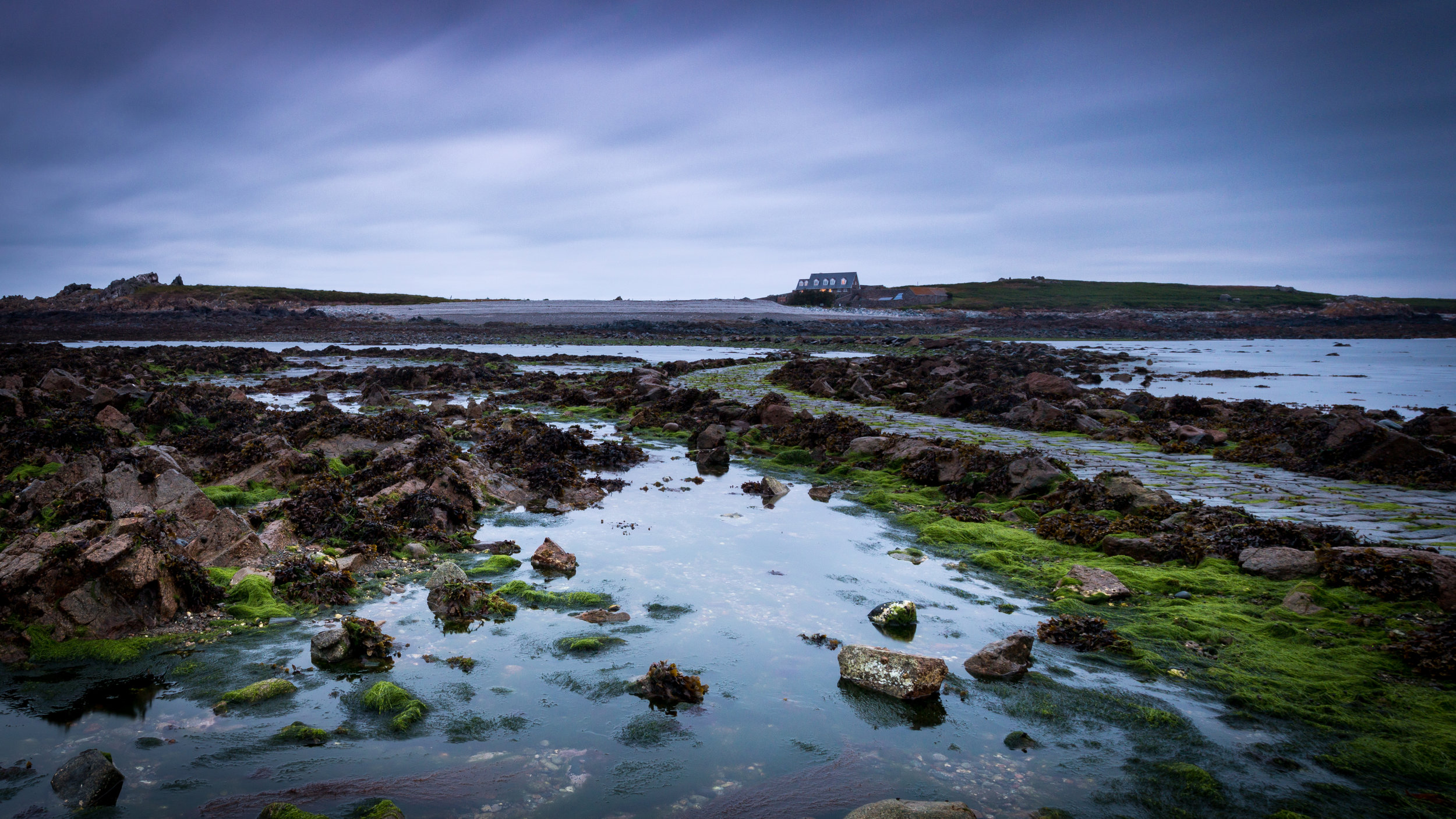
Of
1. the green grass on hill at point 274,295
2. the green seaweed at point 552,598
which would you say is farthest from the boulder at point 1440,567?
the green grass on hill at point 274,295

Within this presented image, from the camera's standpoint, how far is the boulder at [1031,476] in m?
10.0

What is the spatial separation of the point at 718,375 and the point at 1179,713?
78.2 feet

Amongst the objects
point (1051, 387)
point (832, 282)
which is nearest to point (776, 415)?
point (1051, 387)

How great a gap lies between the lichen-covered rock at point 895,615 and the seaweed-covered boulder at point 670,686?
1.88 meters

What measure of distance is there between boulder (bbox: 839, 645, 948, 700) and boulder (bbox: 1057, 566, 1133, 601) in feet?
8.41

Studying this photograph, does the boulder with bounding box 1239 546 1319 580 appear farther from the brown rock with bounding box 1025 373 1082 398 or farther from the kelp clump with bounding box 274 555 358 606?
the brown rock with bounding box 1025 373 1082 398

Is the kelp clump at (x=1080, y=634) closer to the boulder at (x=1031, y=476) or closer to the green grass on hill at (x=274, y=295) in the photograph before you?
the boulder at (x=1031, y=476)

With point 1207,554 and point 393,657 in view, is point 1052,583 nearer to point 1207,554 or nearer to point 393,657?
point 1207,554

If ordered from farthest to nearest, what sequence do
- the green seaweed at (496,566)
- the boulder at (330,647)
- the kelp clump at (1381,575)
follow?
the green seaweed at (496,566)
the kelp clump at (1381,575)
the boulder at (330,647)

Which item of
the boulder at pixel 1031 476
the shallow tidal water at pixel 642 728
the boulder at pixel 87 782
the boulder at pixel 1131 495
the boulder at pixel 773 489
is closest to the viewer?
the boulder at pixel 87 782

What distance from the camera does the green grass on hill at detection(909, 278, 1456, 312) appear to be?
85.5 metres

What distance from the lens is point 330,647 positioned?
5340 millimetres

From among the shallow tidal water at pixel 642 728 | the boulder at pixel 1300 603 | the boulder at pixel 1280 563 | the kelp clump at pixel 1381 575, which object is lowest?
the shallow tidal water at pixel 642 728

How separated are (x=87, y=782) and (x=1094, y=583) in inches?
303
